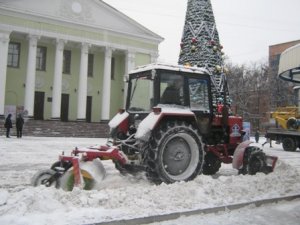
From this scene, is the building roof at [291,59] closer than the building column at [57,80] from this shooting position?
Yes

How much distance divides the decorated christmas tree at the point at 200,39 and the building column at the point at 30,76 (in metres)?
20.3

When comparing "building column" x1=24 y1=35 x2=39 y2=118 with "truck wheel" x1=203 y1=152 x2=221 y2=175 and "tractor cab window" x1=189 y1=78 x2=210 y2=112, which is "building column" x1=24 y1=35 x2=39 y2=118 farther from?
"tractor cab window" x1=189 y1=78 x2=210 y2=112

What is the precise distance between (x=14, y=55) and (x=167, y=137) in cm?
3069

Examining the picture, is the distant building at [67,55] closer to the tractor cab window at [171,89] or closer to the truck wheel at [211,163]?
the truck wheel at [211,163]

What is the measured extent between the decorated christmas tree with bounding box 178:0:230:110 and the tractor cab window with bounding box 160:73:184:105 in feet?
19.0

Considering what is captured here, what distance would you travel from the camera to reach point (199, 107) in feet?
31.2

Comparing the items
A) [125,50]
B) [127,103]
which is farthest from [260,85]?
[127,103]

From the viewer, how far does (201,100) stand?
958 centimetres

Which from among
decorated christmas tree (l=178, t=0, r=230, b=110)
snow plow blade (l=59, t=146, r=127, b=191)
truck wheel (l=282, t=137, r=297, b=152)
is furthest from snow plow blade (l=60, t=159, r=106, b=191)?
truck wheel (l=282, t=137, r=297, b=152)

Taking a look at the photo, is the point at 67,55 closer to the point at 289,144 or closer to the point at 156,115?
the point at 289,144

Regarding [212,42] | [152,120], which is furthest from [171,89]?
[212,42]

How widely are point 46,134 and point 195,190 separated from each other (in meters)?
24.8

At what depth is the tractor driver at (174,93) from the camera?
8.92 metres

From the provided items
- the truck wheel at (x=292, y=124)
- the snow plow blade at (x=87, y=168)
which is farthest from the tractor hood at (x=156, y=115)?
the truck wheel at (x=292, y=124)
